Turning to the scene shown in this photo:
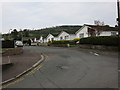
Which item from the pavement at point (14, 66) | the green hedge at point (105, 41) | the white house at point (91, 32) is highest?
the white house at point (91, 32)

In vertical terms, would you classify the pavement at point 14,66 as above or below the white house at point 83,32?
below

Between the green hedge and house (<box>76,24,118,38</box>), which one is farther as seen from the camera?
house (<box>76,24,118,38</box>)

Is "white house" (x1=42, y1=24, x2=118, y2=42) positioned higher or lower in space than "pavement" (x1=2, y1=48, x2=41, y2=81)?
higher

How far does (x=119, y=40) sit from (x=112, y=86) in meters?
11.0

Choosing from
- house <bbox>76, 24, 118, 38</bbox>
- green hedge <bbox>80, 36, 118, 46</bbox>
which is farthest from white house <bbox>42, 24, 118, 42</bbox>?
green hedge <bbox>80, 36, 118, 46</bbox>

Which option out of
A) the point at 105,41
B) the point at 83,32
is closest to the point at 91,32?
the point at 83,32

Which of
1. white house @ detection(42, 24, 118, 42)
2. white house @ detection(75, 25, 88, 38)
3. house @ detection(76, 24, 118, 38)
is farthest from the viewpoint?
white house @ detection(75, 25, 88, 38)

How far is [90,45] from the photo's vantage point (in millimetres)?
19641

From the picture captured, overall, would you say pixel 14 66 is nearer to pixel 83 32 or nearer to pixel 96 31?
pixel 96 31

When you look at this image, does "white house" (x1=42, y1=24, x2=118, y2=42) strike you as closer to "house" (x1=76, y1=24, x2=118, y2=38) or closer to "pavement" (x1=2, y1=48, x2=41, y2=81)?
"house" (x1=76, y1=24, x2=118, y2=38)

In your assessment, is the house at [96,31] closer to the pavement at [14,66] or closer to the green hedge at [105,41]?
the green hedge at [105,41]

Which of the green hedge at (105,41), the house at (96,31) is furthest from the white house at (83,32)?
the green hedge at (105,41)

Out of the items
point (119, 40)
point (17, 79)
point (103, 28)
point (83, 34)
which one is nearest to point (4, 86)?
point (17, 79)

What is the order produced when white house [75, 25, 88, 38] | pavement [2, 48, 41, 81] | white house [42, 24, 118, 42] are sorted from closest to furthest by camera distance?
1. pavement [2, 48, 41, 81]
2. white house [42, 24, 118, 42]
3. white house [75, 25, 88, 38]
